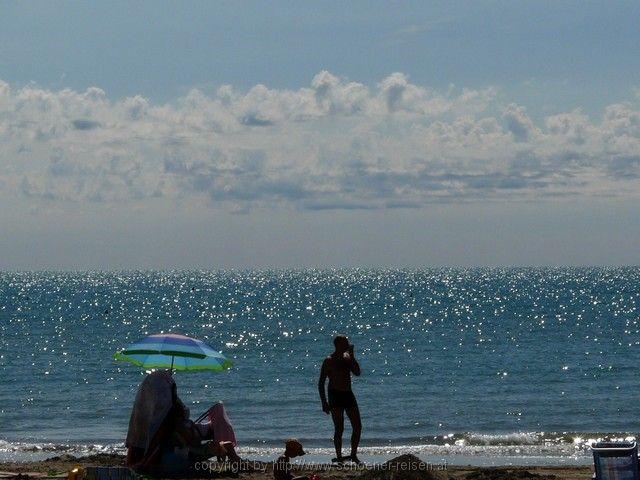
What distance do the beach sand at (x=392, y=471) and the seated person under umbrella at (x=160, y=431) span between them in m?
0.61

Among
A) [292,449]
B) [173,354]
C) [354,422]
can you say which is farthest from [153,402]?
[354,422]

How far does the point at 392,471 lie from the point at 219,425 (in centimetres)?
288

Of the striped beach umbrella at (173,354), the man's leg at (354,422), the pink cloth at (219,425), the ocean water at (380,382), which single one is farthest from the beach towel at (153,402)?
the ocean water at (380,382)

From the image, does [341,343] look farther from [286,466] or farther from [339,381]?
[286,466]

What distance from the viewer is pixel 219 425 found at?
45.6ft

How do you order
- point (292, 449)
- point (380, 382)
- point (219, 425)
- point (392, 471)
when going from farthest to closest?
point (380, 382)
point (219, 425)
point (292, 449)
point (392, 471)

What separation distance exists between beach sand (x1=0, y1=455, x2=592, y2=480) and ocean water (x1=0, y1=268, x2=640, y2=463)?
2.89 m

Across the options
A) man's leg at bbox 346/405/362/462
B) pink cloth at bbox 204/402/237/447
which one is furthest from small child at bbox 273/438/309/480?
man's leg at bbox 346/405/362/462

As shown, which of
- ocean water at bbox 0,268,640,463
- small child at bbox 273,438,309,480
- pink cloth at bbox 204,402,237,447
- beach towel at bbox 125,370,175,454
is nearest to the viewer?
small child at bbox 273,438,309,480

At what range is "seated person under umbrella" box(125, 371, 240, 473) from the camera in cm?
1304

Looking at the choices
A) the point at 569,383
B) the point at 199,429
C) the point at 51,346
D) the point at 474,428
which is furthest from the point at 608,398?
the point at 51,346

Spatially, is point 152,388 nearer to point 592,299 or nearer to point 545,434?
point 545,434

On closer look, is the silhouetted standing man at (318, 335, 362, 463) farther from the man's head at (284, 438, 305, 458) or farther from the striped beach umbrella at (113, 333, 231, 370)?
the man's head at (284, 438, 305, 458)

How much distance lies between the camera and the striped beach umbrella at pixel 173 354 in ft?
44.4
